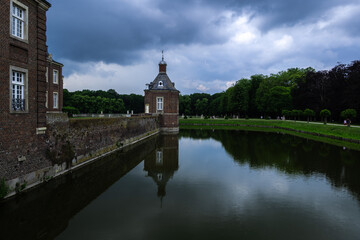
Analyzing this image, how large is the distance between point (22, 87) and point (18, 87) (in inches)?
5.5

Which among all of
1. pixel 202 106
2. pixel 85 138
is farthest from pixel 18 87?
pixel 202 106

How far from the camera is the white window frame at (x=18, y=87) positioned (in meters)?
8.30

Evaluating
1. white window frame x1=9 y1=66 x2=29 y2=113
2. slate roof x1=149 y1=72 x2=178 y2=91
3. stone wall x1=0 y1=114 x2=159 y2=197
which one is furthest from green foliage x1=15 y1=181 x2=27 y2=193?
slate roof x1=149 y1=72 x2=178 y2=91

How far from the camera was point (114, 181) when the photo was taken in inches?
418

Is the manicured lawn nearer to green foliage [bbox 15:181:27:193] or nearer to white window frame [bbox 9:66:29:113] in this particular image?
green foliage [bbox 15:181:27:193]

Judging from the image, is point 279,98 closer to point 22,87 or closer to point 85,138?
point 85,138

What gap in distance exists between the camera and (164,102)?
36.3 metres

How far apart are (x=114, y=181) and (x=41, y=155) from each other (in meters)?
3.27

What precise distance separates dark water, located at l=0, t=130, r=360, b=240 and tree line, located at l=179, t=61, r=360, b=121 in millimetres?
27094

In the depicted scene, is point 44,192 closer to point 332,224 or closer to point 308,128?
point 332,224

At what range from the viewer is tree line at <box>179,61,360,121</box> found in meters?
38.7

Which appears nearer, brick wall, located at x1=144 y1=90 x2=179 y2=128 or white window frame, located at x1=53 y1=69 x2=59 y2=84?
white window frame, located at x1=53 y1=69 x2=59 y2=84

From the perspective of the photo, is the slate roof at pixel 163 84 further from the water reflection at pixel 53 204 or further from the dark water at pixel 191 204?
the water reflection at pixel 53 204

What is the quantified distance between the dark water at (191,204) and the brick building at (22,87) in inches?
54.5
